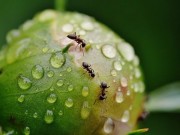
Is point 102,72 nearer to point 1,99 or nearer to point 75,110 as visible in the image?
point 75,110

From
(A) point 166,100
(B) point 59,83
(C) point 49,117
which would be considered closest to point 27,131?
(C) point 49,117

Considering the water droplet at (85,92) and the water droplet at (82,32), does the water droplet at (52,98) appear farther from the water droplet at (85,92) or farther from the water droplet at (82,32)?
the water droplet at (82,32)

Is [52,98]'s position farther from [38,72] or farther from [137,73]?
[137,73]

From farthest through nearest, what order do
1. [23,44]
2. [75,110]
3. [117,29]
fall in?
[117,29]
[23,44]
[75,110]

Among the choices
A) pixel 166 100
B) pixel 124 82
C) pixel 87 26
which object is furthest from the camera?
pixel 166 100

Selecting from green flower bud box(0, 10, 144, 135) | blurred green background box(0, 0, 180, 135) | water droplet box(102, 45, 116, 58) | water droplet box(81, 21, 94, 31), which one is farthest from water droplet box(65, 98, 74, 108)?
blurred green background box(0, 0, 180, 135)

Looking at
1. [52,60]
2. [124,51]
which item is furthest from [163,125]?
[52,60]

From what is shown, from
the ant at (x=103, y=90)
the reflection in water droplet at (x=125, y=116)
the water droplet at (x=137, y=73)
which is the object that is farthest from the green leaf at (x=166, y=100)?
the ant at (x=103, y=90)
